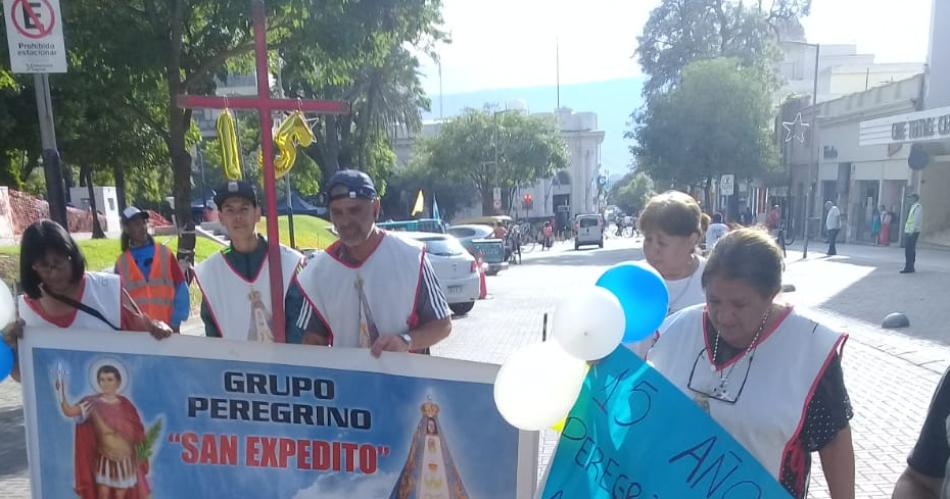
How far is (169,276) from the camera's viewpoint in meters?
4.41

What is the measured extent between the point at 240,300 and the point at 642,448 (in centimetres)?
205

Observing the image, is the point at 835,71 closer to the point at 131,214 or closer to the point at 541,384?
the point at 131,214

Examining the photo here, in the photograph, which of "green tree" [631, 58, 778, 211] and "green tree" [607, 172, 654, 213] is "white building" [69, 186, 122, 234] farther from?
"green tree" [607, 172, 654, 213]

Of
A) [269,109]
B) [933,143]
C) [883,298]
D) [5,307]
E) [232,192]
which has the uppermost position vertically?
[933,143]

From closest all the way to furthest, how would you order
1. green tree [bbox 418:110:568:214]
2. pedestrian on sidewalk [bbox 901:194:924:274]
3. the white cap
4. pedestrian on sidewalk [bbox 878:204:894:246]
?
the white cap
pedestrian on sidewalk [bbox 901:194:924:274]
pedestrian on sidewalk [bbox 878:204:894:246]
green tree [bbox 418:110:568:214]

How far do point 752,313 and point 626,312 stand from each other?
39 centimetres

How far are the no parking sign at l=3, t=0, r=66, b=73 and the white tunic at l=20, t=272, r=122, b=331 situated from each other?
2.85m

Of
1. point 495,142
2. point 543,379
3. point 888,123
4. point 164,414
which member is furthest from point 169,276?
point 495,142

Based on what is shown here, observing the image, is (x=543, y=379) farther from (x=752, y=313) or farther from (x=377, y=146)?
(x=377, y=146)

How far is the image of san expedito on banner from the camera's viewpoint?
2613 mm

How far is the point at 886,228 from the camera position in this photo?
79.8 ft

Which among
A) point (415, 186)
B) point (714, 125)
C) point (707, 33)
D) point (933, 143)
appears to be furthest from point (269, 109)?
point (415, 186)

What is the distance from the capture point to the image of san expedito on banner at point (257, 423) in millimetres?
2613

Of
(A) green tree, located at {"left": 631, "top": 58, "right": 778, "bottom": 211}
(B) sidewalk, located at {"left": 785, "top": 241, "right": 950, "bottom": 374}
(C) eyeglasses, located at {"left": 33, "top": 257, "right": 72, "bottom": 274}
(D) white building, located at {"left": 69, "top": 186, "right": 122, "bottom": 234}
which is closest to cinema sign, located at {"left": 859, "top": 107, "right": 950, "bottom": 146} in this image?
(B) sidewalk, located at {"left": 785, "top": 241, "right": 950, "bottom": 374}
